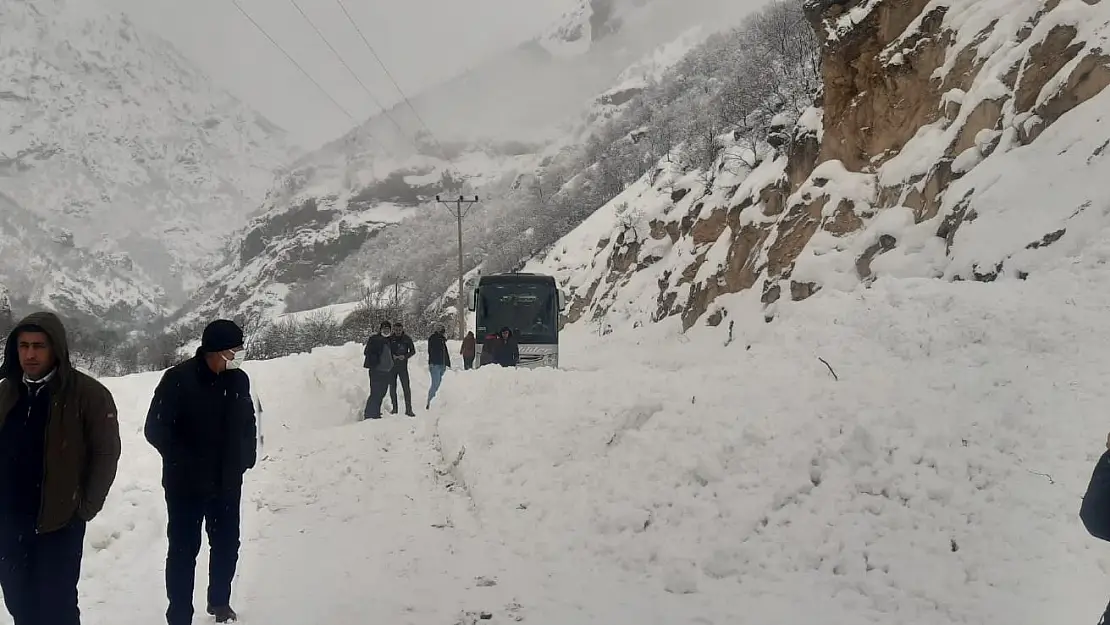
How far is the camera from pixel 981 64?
14.8 m

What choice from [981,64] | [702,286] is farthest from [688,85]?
[981,64]

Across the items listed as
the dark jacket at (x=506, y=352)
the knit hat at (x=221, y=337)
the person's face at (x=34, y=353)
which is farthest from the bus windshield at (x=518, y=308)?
the person's face at (x=34, y=353)

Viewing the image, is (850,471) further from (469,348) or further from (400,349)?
(469,348)

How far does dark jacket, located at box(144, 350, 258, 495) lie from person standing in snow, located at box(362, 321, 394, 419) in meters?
8.93

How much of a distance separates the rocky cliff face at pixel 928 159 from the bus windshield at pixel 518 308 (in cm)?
578

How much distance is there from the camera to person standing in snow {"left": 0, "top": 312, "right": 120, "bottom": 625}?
10.5 ft

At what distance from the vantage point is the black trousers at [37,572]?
3.21 meters

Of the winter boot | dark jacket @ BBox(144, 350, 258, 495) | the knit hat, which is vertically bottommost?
the winter boot

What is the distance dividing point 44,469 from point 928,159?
15862 millimetres

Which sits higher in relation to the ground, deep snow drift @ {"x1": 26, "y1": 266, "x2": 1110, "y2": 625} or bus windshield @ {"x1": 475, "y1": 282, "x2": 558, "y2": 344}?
bus windshield @ {"x1": 475, "y1": 282, "x2": 558, "y2": 344}

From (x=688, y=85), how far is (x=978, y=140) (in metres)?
94.0

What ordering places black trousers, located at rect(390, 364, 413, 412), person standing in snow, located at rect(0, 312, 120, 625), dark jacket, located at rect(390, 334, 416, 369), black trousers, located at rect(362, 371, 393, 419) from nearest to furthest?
1. person standing in snow, located at rect(0, 312, 120, 625)
2. black trousers, located at rect(362, 371, 393, 419)
3. dark jacket, located at rect(390, 334, 416, 369)
4. black trousers, located at rect(390, 364, 413, 412)

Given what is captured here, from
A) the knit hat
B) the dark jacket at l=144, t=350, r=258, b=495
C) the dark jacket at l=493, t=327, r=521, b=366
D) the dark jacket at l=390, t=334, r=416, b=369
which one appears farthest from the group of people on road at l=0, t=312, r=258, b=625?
the dark jacket at l=493, t=327, r=521, b=366

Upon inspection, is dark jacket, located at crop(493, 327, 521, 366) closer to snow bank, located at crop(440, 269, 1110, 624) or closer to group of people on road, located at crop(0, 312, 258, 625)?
snow bank, located at crop(440, 269, 1110, 624)
